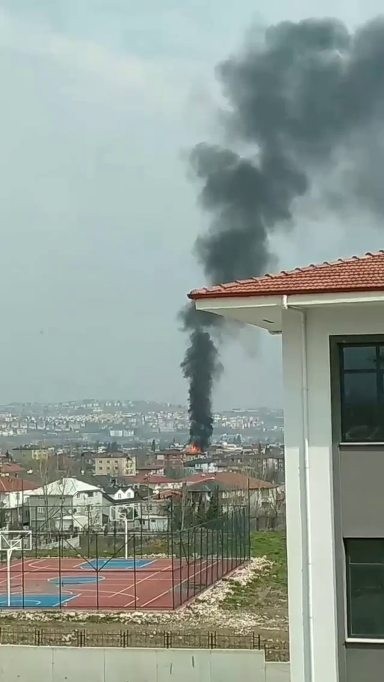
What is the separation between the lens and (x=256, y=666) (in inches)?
650

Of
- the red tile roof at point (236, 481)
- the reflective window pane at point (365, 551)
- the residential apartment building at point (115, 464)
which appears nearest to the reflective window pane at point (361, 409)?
the reflective window pane at point (365, 551)

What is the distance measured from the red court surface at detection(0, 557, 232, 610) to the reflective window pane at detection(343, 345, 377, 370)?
19.8m

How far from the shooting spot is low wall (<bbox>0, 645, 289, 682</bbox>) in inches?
651

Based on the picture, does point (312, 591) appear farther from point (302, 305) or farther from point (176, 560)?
point (176, 560)

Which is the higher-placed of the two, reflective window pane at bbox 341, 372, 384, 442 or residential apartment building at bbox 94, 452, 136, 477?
reflective window pane at bbox 341, 372, 384, 442

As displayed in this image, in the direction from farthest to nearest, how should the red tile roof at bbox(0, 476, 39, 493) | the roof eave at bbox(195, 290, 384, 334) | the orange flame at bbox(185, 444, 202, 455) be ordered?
the orange flame at bbox(185, 444, 202, 455) → the red tile roof at bbox(0, 476, 39, 493) → the roof eave at bbox(195, 290, 384, 334)

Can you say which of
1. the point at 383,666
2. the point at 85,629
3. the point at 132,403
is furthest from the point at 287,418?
the point at 132,403

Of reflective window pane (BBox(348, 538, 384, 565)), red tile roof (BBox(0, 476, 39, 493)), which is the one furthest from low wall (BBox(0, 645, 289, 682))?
red tile roof (BBox(0, 476, 39, 493))

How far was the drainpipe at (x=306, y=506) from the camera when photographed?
9.74m

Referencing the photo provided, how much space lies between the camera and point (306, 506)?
984cm

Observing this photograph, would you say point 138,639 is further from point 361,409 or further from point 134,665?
point 361,409

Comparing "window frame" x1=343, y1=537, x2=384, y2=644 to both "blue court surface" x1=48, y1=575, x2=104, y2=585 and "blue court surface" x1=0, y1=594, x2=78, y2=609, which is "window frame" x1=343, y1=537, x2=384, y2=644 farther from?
"blue court surface" x1=48, y1=575, x2=104, y2=585

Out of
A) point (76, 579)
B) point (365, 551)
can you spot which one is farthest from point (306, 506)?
point (76, 579)

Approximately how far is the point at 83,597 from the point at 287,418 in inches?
943
